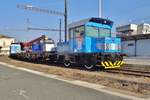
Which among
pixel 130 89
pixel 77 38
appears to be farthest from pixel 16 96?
pixel 77 38

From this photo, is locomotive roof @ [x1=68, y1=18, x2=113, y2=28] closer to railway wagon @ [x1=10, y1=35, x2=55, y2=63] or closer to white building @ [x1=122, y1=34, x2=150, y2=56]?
railway wagon @ [x1=10, y1=35, x2=55, y2=63]

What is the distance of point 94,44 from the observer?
67.0ft

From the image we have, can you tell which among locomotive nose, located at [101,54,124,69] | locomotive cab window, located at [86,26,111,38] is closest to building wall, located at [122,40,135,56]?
locomotive cab window, located at [86,26,111,38]

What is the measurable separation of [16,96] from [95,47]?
11.7 meters

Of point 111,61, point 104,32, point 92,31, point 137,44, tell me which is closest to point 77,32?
point 92,31

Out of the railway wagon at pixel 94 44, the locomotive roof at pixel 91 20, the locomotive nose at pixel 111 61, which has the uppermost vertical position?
the locomotive roof at pixel 91 20

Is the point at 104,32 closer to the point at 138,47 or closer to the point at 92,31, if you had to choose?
the point at 92,31

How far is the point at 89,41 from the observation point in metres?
20.2

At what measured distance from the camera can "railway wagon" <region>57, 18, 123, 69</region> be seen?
64.4ft

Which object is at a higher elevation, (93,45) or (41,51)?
(93,45)

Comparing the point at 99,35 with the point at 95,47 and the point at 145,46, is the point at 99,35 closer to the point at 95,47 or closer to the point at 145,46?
the point at 95,47

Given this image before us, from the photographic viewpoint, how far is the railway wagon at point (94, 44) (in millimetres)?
19625

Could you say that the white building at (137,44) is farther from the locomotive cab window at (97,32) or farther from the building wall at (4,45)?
the building wall at (4,45)

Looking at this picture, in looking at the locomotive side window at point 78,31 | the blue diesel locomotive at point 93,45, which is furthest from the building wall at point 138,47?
the locomotive side window at point 78,31
